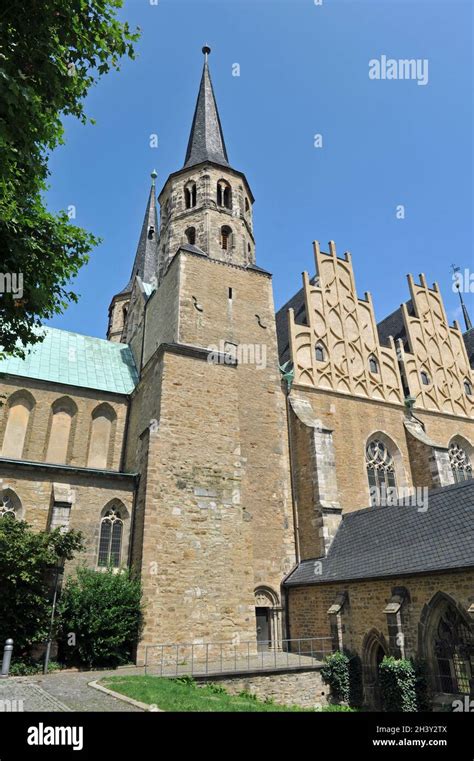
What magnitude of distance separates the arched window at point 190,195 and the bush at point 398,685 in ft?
70.2

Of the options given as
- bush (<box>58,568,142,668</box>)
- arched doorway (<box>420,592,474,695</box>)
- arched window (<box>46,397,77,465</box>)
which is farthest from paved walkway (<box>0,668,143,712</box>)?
arched window (<box>46,397,77,465</box>)

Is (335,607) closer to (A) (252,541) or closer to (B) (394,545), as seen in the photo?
(B) (394,545)

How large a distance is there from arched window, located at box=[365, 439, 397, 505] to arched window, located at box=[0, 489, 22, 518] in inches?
549

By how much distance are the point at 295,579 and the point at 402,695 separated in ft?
18.7

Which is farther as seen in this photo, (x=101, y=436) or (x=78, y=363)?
(x=78, y=363)

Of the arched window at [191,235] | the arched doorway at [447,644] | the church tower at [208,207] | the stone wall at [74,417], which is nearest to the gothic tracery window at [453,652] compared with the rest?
the arched doorway at [447,644]

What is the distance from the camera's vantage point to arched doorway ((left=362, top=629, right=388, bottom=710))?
12452mm

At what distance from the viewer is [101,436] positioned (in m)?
20.3

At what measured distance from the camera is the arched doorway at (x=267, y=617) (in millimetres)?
16031

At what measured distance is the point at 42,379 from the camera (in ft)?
64.6

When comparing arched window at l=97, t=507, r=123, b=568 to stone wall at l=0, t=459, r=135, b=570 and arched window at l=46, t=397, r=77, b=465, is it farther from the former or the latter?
arched window at l=46, t=397, r=77, b=465

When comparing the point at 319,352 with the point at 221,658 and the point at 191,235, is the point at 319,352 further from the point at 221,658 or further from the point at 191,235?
the point at 221,658

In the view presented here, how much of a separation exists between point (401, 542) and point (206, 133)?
23980 mm

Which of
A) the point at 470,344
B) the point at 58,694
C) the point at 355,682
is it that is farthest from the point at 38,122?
the point at 470,344
